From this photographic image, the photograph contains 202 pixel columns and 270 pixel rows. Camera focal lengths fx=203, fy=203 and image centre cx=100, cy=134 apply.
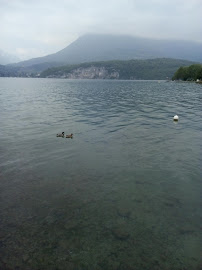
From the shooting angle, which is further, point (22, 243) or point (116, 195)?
point (116, 195)

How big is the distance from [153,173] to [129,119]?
21.2m

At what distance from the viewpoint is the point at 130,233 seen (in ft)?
33.1

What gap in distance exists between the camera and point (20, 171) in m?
16.4

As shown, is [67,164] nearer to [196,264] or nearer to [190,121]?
[196,264]

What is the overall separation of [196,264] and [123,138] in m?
17.4

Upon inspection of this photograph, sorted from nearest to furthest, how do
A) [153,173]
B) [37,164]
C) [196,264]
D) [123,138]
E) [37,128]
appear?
[196,264]
[153,173]
[37,164]
[123,138]
[37,128]

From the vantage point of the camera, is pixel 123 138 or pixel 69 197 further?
pixel 123 138

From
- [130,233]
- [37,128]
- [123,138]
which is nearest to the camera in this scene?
[130,233]

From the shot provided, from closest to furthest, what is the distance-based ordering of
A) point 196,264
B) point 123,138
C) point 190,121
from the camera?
point 196,264 < point 123,138 < point 190,121

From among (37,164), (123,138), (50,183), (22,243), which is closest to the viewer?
(22,243)

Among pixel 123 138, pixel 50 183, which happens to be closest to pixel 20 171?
pixel 50 183

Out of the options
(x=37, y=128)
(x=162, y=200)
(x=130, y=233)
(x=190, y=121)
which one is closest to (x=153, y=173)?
(x=162, y=200)

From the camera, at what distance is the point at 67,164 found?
18.0 m

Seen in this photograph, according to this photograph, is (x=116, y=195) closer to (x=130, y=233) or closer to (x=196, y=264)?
(x=130, y=233)
